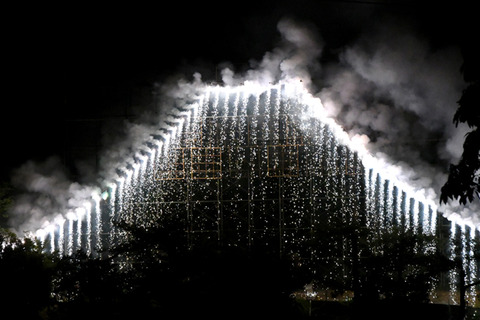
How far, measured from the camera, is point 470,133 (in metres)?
4.34

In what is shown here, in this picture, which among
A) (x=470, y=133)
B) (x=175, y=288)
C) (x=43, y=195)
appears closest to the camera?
(x=175, y=288)

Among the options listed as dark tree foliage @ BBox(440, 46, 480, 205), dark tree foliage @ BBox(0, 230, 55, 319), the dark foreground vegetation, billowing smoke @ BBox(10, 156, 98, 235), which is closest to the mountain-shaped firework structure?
billowing smoke @ BBox(10, 156, 98, 235)

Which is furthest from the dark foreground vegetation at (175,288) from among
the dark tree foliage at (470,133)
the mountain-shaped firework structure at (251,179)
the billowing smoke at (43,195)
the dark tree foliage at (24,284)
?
the billowing smoke at (43,195)

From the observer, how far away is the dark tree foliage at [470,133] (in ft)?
13.8

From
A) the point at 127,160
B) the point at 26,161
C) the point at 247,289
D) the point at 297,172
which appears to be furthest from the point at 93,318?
the point at 26,161

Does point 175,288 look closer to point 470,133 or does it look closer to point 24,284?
point 24,284

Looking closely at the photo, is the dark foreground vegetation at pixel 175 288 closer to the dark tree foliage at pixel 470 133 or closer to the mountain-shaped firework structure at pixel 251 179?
the dark tree foliage at pixel 470 133

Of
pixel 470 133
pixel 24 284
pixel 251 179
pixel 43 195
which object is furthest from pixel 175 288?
pixel 43 195

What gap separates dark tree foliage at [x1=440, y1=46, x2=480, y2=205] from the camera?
4203mm

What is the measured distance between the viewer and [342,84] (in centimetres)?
1202

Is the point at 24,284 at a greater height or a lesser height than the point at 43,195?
lesser

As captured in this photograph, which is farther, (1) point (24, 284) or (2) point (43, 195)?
(2) point (43, 195)

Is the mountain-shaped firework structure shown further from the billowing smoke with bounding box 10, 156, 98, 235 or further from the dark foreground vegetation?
the dark foreground vegetation

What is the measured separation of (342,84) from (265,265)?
9.27 m
